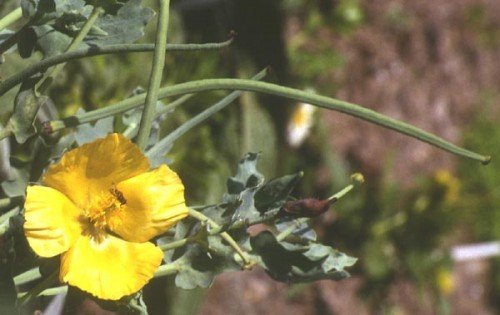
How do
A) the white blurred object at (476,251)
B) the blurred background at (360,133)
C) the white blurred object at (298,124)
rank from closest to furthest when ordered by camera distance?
the blurred background at (360,133) < the white blurred object at (298,124) < the white blurred object at (476,251)

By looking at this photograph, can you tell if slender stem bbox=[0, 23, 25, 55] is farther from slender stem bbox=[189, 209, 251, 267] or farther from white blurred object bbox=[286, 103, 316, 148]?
white blurred object bbox=[286, 103, 316, 148]

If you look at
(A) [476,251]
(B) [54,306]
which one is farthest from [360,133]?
(B) [54,306]

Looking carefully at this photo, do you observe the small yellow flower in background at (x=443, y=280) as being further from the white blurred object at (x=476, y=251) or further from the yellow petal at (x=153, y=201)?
the yellow petal at (x=153, y=201)

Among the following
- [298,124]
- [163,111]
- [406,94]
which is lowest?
[406,94]

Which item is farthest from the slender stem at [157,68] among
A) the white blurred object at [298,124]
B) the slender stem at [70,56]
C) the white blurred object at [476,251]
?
the white blurred object at [476,251]

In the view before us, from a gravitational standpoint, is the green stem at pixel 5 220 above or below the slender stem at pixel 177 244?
above

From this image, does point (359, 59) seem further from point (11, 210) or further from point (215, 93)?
point (11, 210)

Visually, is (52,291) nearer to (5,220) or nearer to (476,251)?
(5,220)

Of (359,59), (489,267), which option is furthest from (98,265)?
(489,267)
